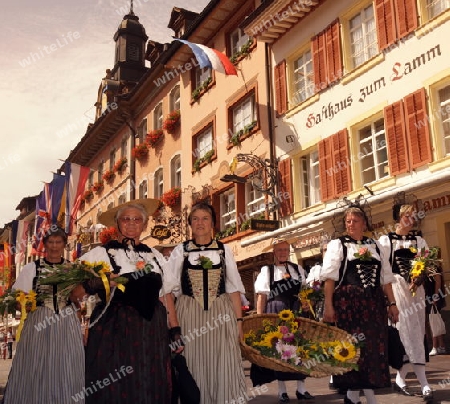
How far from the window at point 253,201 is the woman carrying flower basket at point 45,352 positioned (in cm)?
1097

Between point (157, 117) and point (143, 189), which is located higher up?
point (157, 117)

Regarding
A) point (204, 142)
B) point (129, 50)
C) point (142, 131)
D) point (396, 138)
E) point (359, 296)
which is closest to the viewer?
point (359, 296)

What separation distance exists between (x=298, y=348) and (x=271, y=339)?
0.26m

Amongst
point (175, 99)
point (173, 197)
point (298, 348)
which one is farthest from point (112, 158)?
point (298, 348)

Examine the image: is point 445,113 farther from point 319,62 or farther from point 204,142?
point 204,142

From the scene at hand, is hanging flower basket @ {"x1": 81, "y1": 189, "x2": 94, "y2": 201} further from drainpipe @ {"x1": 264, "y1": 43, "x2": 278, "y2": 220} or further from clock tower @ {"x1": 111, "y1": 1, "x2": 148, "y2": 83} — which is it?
drainpipe @ {"x1": 264, "y1": 43, "x2": 278, "y2": 220}

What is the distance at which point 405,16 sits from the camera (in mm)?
12141

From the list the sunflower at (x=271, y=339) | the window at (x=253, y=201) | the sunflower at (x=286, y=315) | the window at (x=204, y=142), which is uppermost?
the window at (x=204, y=142)

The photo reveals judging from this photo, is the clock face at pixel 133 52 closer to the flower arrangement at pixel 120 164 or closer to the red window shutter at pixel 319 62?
the flower arrangement at pixel 120 164

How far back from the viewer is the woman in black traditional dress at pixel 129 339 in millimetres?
3914

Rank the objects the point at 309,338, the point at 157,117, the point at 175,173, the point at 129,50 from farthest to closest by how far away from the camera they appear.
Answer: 1. the point at 129,50
2. the point at 157,117
3. the point at 175,173
4. the point at 309,338

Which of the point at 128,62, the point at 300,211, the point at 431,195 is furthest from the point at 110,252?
the point at 128,62

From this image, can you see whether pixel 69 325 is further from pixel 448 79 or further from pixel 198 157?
pixel 198 157

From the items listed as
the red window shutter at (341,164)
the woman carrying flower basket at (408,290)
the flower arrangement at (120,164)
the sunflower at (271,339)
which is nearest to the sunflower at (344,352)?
the sunflower at (271,339)
